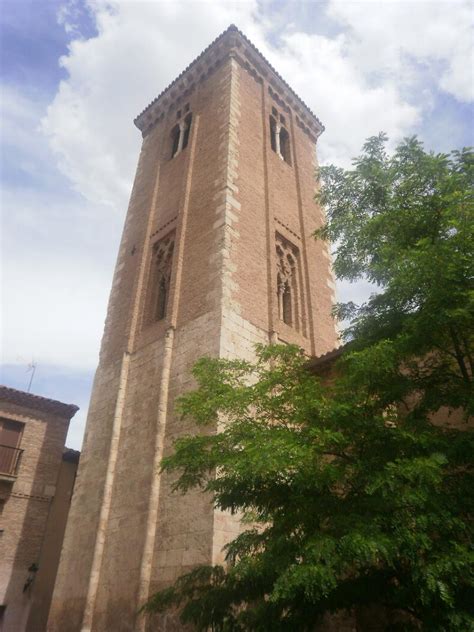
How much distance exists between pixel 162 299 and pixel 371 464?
9.10 m

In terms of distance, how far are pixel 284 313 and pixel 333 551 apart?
945 cm

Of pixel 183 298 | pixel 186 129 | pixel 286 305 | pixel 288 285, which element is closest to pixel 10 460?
pixel 183 298

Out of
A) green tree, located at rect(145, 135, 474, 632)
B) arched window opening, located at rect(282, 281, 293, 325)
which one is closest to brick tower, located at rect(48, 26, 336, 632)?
arched window opening, located at rect(282, 281, 293, 325)

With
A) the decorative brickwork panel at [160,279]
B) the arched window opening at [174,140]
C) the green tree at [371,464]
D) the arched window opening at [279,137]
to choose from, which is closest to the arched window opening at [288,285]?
the decorative brickwork panel at [160,279]

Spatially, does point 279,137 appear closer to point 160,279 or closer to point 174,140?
point 174,140

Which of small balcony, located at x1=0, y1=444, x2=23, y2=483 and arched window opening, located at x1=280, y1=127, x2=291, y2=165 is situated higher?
arched window opening, located at x1=280, y1=127, x2=291, y2=165

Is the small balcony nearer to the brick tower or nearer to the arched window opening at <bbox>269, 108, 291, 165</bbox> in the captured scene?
the brick tower

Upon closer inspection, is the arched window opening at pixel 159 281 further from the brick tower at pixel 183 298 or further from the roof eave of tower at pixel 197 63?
the roof eave of tower at pixel 197 63

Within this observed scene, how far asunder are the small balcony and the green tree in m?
11.6

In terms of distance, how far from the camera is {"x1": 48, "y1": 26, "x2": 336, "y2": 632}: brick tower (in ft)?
29.4

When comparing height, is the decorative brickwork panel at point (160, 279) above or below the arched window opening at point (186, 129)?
below

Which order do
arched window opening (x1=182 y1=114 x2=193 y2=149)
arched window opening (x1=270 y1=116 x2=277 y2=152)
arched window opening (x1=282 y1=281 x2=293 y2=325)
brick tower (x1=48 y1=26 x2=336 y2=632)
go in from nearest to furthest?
brick tower (x1=48 y1=26 x2=336 y2=632) < arched window opening (x1=282 y1=281 x2=293 y2=325) < arched window opening (x1=182 y1=114 x2=193 y2=149) < arched window opening (x1=270 y1=116 x2=277 y2=152)

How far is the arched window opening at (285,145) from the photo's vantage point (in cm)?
1739

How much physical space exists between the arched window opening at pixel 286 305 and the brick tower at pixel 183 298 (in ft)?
0.12
